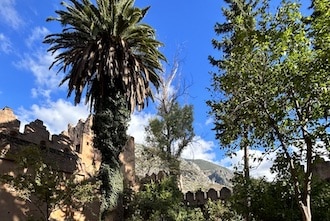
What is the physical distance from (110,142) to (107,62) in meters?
3.64

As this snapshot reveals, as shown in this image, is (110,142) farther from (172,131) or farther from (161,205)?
(172,131)

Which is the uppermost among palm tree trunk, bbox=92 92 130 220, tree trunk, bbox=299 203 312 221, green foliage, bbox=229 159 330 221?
palm tree trunk, bbox=92 92 130 220

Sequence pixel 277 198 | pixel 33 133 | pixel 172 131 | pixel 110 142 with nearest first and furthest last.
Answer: pixel 277 198
pixel 110 142
pixel 33 133
pixel 172 131

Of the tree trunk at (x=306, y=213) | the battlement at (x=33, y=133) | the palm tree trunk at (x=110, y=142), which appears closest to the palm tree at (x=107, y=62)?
the palm tree trunk at (x=110, y=142)

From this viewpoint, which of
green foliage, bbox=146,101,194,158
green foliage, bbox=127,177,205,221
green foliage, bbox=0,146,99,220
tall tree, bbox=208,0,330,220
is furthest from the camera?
green foliage, bbox=146,101,194,158

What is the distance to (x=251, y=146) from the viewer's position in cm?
1104

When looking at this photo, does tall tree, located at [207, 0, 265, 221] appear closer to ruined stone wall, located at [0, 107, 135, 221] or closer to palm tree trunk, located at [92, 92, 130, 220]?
palm tree trunk, located at [92, 92, 130, 220]

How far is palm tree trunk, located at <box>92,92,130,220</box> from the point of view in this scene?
1566 cm

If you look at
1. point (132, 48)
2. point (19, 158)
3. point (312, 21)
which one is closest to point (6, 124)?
point (19, 158)

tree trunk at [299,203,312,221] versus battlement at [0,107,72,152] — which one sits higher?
battlement at [0,107,72,152]

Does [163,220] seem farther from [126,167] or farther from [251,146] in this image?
[251,146]

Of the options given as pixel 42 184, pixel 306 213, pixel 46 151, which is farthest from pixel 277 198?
pixel 46 151

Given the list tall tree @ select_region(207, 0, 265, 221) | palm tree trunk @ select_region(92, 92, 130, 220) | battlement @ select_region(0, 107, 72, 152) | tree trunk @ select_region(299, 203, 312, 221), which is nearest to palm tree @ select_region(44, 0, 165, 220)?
palm tree trunk @ select_region(92, 92, 130, 220)

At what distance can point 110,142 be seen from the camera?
16.2 meters
